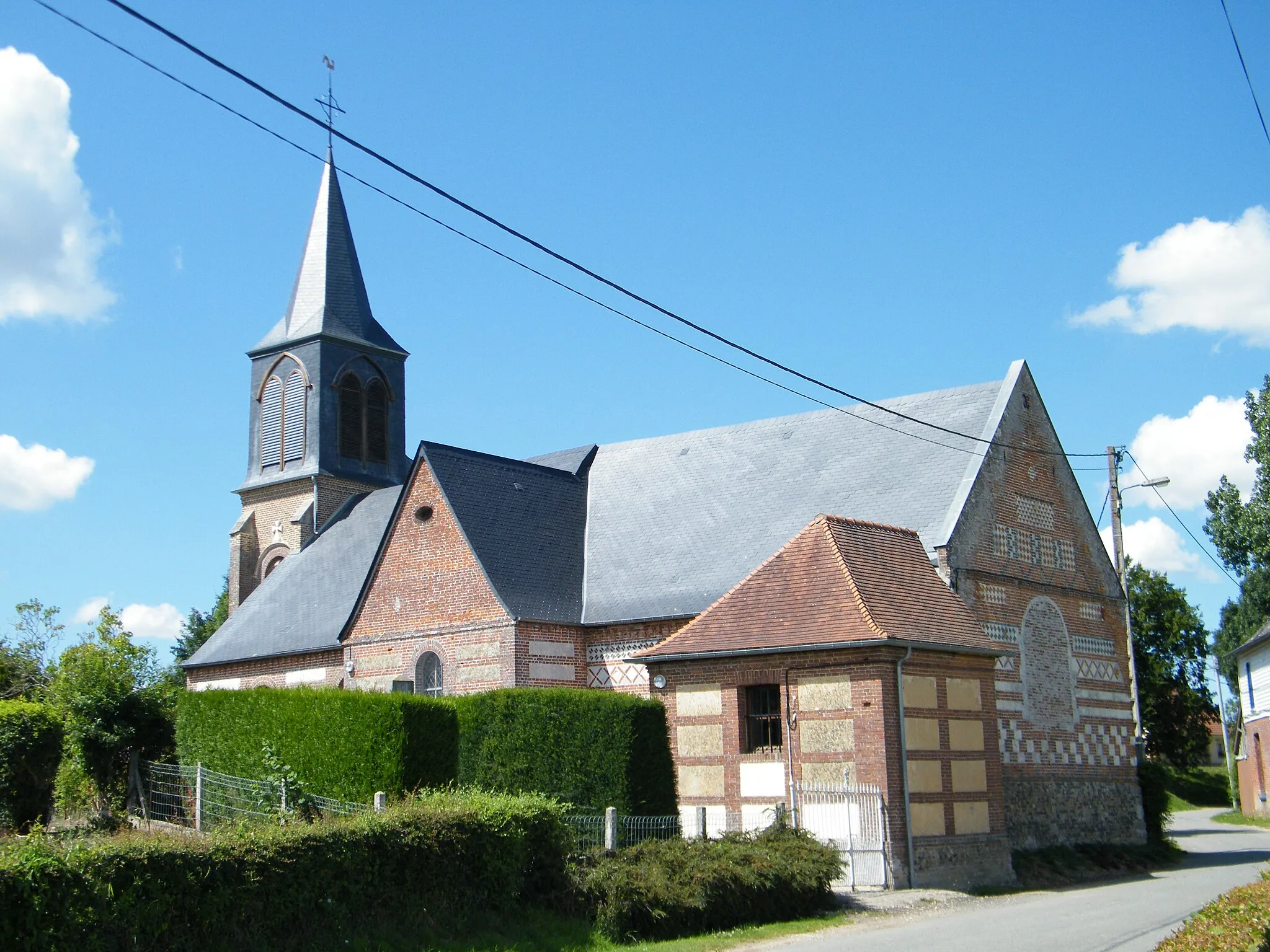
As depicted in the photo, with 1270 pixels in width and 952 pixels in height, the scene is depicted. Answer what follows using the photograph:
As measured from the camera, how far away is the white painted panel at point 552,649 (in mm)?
26406

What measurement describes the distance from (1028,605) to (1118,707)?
431cm

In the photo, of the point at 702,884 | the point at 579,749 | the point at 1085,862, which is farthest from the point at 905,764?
the point at 1085,862

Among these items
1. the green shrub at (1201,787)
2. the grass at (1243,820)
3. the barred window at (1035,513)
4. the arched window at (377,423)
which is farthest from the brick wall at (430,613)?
the green shrub at (1201,787)

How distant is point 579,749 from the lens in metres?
21.5

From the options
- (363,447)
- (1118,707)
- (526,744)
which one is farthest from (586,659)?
(363,447)

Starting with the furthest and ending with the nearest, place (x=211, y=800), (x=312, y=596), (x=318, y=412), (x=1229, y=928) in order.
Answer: (x=318, y=412), (x=312, y=596), (x=211, y=800), (x=1229, y=928)

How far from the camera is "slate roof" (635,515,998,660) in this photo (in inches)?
813

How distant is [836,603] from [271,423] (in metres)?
24.8

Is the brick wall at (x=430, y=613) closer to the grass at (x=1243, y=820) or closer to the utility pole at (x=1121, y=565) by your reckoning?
the utility pole at (x=1121, y=565)

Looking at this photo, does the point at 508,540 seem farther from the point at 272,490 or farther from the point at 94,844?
the point at 94,844

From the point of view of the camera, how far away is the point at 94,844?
36.1ft

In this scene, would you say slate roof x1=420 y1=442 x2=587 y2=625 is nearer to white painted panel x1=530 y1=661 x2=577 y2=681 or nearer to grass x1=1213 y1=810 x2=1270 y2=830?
white painted panel x1=530 y1=661 x2=577 y2=681

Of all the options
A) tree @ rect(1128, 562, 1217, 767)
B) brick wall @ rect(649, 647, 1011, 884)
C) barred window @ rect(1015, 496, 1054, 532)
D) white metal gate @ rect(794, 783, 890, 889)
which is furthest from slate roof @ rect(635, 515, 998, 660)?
tree @ rect(1128, 562, 1217, 767)

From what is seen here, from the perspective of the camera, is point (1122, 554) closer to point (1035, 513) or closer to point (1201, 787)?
point (1035, 513)
